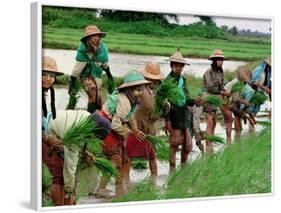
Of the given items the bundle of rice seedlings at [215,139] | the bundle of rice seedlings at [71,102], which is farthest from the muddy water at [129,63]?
the bundle of rice seedlings at [215,139]

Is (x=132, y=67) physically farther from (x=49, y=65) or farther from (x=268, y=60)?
(x=268, y=60)

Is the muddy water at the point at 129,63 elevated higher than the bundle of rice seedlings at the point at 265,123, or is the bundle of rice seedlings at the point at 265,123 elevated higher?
the muddy water at the point at 129,63

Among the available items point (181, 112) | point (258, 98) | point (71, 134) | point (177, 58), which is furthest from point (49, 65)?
point (258, 98)

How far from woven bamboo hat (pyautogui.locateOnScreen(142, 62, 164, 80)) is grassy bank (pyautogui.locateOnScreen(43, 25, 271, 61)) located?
0.35 feet

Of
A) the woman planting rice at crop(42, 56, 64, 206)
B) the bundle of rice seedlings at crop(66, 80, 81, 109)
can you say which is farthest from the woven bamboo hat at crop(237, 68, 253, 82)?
the woman planting rice at crop(42, 56, 64, 206)

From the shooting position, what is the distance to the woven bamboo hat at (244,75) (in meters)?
7.81

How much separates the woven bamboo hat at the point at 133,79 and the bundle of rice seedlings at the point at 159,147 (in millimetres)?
474

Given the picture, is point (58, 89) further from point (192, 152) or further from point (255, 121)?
point (255, 121)

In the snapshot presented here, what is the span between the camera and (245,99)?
7.88 meters

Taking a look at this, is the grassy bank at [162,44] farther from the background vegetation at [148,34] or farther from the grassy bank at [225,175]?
the grassy bank at [225,175]

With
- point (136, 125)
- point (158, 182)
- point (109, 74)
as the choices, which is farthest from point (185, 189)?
point (109, 74)

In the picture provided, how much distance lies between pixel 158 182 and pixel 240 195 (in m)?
0.89

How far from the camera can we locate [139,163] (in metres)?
7.23

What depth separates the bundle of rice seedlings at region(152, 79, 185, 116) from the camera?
23.9 feet
